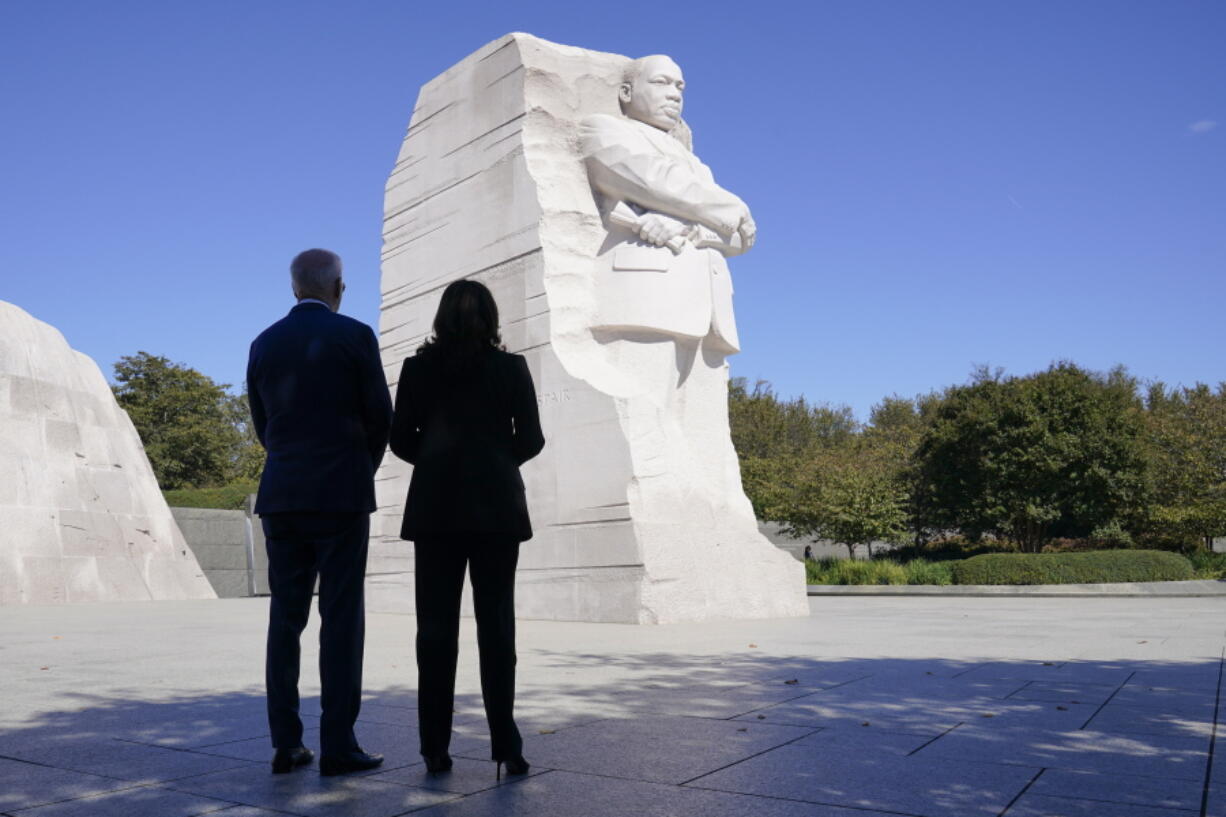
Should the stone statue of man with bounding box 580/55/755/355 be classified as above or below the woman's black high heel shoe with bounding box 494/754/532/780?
above

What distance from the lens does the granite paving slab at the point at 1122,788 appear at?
10.0 ft

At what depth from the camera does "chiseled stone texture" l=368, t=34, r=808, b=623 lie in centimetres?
1013

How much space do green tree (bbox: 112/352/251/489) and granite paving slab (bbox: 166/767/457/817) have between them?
144 ft

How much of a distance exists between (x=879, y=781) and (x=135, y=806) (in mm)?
2278

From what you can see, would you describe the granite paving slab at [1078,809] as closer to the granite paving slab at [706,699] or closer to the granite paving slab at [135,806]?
the granite paving slab at [706,699]

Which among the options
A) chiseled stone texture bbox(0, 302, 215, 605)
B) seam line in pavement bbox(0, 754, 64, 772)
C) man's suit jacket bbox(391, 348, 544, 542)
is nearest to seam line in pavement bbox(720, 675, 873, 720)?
man's suit jacket bbox(391, 348, 544, 542)

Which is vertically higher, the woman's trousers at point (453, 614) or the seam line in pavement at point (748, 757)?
the woman's trousers at point (453, 614)

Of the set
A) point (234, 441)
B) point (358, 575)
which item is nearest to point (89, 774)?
point (358, 575)

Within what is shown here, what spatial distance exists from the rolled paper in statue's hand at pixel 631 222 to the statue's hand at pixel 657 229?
0.03 m

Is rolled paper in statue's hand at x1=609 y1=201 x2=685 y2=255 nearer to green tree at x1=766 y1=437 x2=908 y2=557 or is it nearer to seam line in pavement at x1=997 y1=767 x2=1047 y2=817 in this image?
seam line in pavement at x1=997 y1=767 x2=1047 y2=817

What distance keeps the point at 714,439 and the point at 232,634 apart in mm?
5622

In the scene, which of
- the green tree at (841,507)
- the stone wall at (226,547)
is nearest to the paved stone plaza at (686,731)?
the stone wall at (226,547)

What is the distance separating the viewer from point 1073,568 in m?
20.9

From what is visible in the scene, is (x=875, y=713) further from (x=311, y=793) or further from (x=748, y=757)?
(x=311, y=793)
